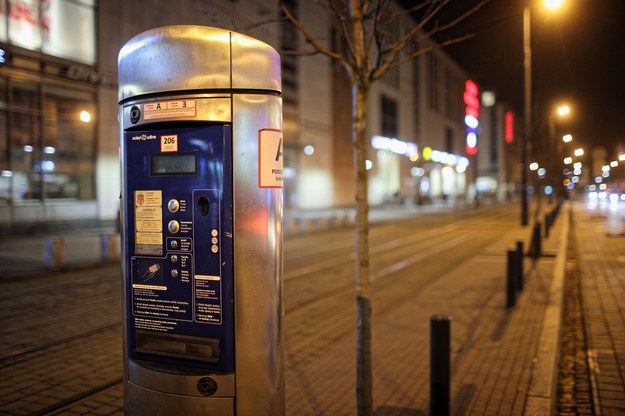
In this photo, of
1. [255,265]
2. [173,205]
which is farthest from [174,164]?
[255,265]

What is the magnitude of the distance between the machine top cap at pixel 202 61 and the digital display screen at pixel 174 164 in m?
0.34

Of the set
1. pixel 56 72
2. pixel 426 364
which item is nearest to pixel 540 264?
pixel 426 364

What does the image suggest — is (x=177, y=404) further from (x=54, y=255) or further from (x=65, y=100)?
(x=65, y=100)


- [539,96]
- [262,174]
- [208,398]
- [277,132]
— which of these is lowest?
[208,398]

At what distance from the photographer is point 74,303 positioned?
9094 millimetres

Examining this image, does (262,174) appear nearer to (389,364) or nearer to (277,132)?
(277,132)

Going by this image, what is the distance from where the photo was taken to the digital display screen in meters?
2.88

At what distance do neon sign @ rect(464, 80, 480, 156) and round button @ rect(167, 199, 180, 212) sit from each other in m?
99.8

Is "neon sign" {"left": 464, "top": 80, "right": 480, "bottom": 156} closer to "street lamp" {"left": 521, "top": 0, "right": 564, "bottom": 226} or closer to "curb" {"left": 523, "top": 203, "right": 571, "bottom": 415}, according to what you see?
Result: "street lamp" {"left": 521, "top": 0, "right": 564, "bottom": 226}

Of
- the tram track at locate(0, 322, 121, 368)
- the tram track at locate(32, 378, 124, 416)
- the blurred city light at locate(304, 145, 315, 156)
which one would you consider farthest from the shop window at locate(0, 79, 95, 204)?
the blurred city light at locate(304, 145, 315, 156)

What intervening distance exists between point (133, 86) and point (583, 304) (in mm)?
8444

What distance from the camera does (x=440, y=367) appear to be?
147 inches

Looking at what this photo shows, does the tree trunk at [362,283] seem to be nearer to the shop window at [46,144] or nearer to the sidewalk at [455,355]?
the sidewalk at [455,355]

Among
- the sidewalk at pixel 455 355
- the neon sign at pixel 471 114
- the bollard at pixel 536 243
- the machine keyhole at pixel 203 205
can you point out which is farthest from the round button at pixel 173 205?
the neon sign at pixel 471 114
